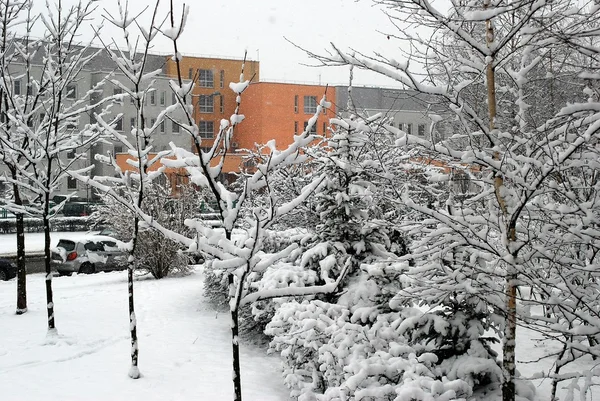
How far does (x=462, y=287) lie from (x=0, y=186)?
48.0 metres

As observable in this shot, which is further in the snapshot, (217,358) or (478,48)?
(217,358)

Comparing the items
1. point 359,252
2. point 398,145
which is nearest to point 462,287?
point 398,145

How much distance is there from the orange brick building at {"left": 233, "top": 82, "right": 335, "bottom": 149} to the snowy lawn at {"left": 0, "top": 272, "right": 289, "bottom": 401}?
40.4 m

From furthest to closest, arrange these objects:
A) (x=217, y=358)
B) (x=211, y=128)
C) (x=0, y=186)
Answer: (x=211, y=128) < (x=0, y=186) < (x=217, y=358)

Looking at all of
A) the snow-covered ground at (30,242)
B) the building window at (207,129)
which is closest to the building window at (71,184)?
the building window at (207,129)

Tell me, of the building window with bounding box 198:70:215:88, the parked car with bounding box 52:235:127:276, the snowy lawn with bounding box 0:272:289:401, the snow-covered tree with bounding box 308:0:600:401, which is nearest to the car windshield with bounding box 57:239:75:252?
the parked car with bounding box 52:235:127:276

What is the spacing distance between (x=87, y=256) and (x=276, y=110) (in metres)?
36.0

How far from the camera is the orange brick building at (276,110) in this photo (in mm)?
54156

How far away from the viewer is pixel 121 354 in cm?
944

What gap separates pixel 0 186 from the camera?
4653 centimetres

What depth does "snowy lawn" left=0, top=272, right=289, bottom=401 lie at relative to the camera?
7773 mm

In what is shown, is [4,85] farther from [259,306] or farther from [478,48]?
[478,48]

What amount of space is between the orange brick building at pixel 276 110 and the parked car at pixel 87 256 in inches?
1296

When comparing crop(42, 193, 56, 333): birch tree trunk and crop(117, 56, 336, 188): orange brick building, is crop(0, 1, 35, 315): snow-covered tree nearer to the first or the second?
crop(42, 193, 56, 333): birch tree trunk
